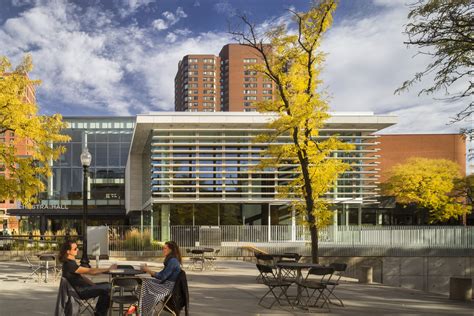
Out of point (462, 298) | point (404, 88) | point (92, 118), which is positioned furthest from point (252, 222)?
point (92, 118)

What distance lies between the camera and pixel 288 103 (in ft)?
48.5

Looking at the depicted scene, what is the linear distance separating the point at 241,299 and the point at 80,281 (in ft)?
14.9

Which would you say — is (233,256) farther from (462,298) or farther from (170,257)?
(170,257)

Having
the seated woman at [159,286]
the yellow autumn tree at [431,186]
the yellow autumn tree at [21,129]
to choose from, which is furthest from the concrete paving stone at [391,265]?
the seated woman at [159,286]

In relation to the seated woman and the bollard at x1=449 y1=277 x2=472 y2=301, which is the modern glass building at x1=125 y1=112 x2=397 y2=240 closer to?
the bollard at x1=449 y1=277 x2=472 y2=301

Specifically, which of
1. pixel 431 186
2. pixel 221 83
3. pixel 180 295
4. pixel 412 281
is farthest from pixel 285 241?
pixel 221 83

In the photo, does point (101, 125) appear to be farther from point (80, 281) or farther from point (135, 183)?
point (80, 281)

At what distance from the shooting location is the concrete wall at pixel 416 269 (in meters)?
22.5

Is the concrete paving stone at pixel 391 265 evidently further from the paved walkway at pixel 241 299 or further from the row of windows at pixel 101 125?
the row of windows at pixel 101 125

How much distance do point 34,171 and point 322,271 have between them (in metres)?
11.7

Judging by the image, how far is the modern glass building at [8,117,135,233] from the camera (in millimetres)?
51281

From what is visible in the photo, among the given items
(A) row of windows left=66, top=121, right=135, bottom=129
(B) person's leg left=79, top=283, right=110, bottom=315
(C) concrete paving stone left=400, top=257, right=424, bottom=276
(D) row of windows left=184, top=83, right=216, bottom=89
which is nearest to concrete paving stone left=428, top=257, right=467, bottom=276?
(C) concrete paving stone left=400, top=257, right=424, bottom=276

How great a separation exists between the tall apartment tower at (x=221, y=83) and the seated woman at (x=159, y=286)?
14442 centimetres

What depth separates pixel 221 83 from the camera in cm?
16112
